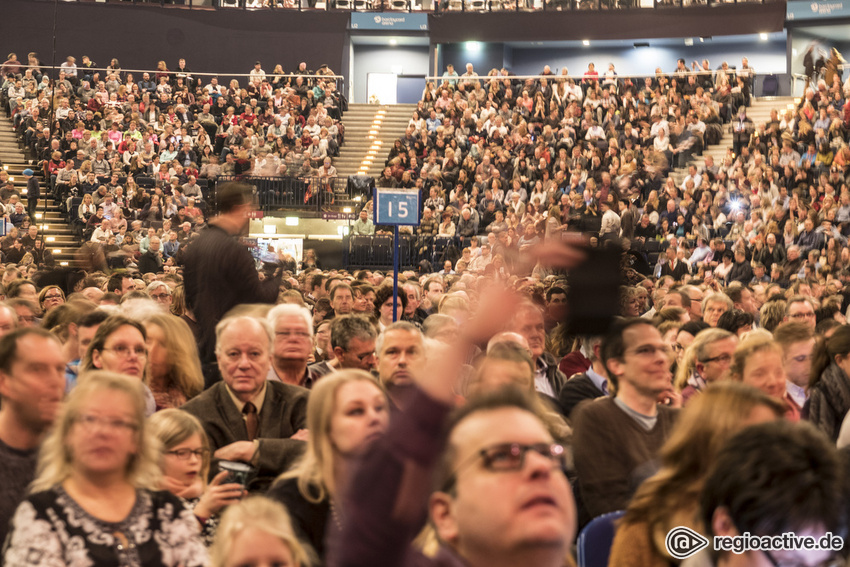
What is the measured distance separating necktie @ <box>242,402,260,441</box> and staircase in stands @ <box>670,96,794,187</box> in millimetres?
16402

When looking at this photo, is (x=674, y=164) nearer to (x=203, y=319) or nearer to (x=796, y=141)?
(x=796, y=141)

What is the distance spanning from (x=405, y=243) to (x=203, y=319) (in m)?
13.2

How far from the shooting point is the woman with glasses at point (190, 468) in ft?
11.5

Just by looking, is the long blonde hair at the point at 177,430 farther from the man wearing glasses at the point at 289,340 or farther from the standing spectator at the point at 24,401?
the man wearing glasses at the point at 289,340

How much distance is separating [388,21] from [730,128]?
528 inches

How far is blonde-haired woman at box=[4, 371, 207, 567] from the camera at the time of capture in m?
2.78

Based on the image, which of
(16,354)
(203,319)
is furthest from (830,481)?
(203,319)

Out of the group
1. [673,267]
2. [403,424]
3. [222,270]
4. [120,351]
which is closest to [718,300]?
[222,270]

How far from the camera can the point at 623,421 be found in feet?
12.8

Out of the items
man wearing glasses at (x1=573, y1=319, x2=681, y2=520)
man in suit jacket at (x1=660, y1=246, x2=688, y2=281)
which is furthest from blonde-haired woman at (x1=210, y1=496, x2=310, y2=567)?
man in suit jacket at (x1=660, y1=246, x2=688, y2=281)

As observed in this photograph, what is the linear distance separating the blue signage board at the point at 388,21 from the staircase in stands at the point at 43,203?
11380 millimetres

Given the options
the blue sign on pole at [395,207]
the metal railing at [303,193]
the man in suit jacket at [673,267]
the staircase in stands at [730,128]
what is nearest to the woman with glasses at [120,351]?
the blue sign on pole at [395,207]

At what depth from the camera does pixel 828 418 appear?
511cm

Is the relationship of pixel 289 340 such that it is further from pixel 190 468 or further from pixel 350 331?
pixel 190 468
